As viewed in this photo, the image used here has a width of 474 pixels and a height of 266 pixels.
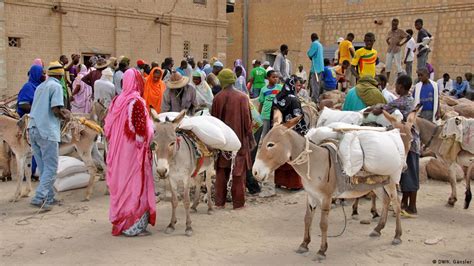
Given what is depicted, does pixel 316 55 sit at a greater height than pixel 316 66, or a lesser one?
greater

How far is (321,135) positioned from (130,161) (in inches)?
87.4

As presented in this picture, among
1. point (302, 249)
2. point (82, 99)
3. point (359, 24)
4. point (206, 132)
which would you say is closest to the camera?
point (302, 249)

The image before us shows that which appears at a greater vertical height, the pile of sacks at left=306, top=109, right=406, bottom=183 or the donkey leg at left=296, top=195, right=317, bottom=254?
the pile of sacks at left=306, top=109, right=406, bottom=183

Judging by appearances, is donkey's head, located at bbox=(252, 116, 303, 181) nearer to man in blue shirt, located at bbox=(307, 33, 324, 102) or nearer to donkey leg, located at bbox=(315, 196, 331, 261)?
donkey leg, located at bbox=(315, 196, 331, 261)

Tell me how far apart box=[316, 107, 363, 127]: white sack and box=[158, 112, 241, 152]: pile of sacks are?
1.28 meters

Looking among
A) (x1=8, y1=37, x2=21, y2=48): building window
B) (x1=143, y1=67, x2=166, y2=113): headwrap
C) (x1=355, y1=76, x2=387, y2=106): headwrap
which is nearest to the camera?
(x1=355, y1=76, x2=387, y2=106): headwrap

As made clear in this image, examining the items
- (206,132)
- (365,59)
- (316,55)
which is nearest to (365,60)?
(365,59)

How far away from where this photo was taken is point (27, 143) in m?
7.82

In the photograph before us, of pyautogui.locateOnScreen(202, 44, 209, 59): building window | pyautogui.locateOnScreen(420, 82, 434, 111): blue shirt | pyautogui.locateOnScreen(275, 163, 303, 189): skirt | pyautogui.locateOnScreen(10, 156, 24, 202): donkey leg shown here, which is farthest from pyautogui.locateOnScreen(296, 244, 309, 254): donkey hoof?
pyautogui.locateOnScreen(202, 44, 209, 59): building window

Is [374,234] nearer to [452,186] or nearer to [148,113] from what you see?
Answer: [452,186]

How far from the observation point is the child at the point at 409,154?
672cm

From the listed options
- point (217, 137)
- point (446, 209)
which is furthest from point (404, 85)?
point (217, 137)

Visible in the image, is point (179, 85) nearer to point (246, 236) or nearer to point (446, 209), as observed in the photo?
point (246, 236)

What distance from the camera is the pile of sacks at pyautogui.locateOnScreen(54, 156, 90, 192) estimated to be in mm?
8172
